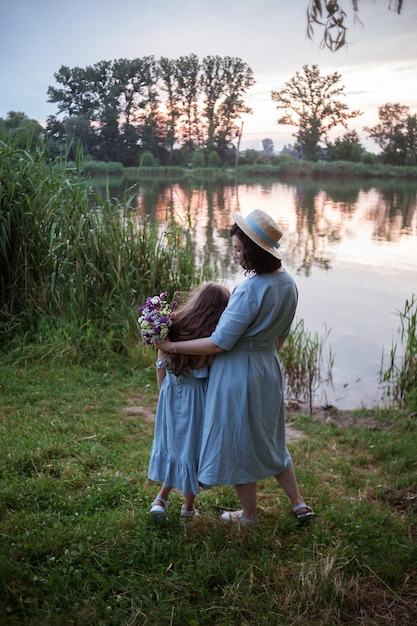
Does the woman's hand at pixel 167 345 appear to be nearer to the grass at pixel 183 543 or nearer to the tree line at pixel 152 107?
the grass at pixel 183 543

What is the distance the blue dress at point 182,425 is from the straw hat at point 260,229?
55 cm

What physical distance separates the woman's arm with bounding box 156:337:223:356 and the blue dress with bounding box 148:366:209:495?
0.39 ft

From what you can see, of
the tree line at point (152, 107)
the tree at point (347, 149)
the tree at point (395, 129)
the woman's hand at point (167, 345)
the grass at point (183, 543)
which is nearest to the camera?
the grass at point (183, 543)

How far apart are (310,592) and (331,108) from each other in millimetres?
21897

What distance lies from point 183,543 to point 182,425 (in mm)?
452

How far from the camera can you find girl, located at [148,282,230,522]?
242cm

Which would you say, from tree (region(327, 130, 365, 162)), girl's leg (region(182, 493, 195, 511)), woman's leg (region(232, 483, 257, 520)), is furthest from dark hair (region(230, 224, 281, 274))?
tree (region(327, 130, 365, 162))

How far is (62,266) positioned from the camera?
5422 mm

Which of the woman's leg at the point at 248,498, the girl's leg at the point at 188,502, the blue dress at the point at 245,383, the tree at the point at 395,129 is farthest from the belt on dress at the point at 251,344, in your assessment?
the tree at the point at 395,129

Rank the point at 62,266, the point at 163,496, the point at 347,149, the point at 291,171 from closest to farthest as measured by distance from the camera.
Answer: the point at 163,496, the point at 62,266, the point at 347,149, the point at 291,171

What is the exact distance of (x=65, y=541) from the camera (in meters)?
2.34

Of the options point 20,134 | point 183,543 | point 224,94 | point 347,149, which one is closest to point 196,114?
point 224,94

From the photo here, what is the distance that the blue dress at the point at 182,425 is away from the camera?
2.44 metres

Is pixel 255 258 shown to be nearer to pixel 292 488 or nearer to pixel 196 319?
pixel 196 319
